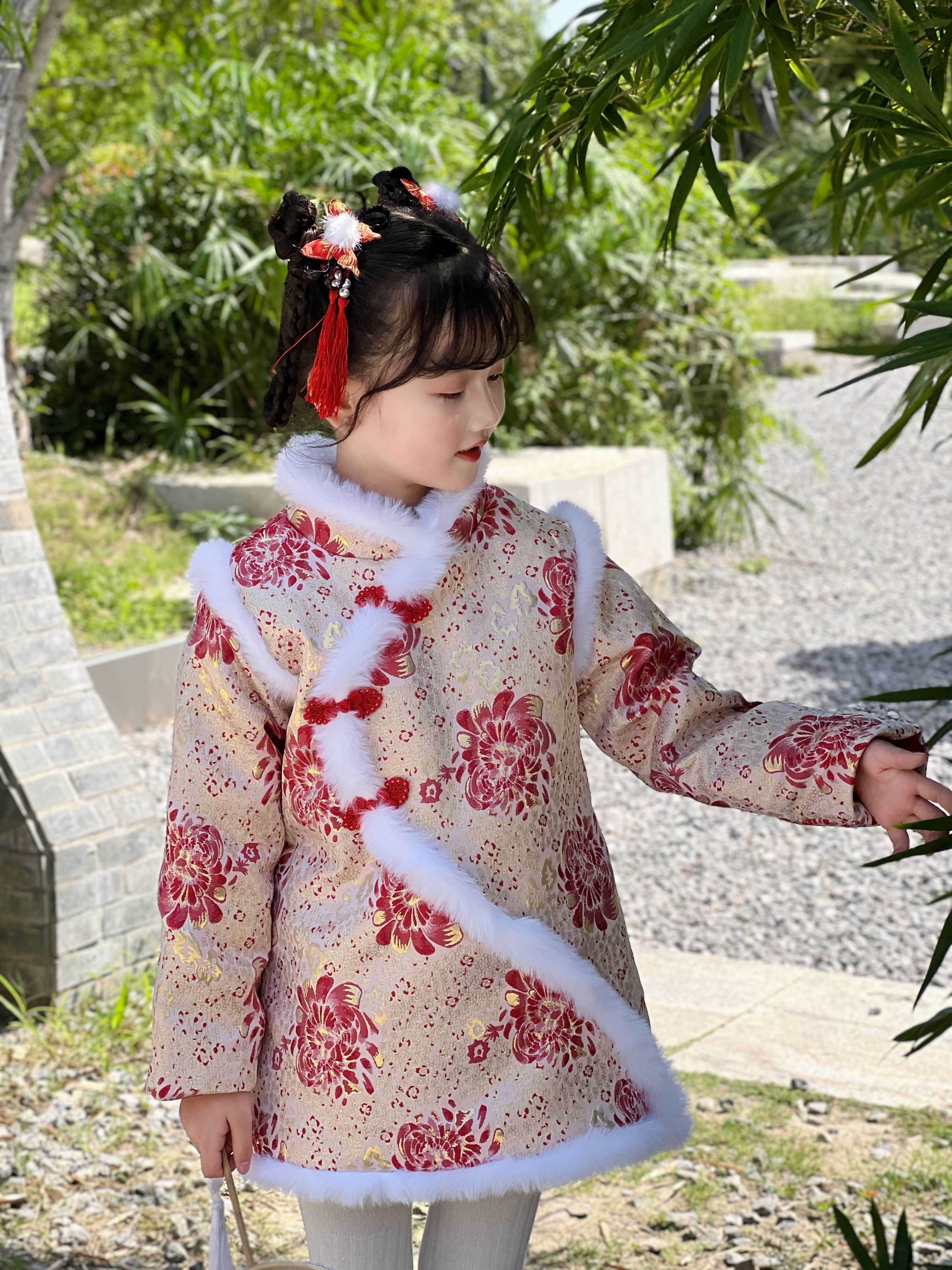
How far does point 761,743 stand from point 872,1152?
4.64ft

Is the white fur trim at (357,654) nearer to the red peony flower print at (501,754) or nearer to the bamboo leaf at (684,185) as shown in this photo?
the red peony flower print at (501,754)

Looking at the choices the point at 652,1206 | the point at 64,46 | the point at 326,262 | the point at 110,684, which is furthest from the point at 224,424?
the point at 326,262

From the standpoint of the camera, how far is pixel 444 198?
1.55 metres

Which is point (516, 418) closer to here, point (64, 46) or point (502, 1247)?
point (64, 46)

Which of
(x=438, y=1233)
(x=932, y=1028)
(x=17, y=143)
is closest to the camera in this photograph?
(x=932, y=1028)

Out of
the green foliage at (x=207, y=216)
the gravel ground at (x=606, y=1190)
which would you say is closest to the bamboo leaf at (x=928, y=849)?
the gravel ground at (x=606, y=1190)

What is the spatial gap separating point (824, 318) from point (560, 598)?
46.0 feet

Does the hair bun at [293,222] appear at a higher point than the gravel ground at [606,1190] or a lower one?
higher

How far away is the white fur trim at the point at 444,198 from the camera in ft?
4.99

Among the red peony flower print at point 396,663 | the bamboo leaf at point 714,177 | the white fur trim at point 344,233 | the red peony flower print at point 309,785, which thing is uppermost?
the bamboo leaf at point 714,177

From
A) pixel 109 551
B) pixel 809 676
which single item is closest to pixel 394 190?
pixel 809 676

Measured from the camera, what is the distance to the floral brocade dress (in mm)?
1377

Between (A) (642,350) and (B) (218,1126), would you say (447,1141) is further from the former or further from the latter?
(A) (642,350)

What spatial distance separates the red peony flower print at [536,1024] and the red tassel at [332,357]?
0.57 meters
